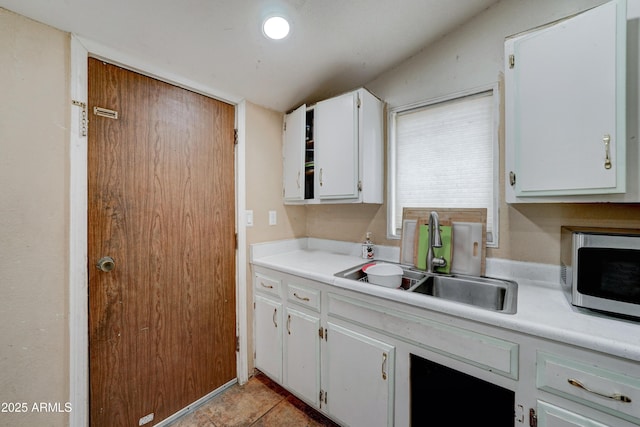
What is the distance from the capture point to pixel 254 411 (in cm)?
165

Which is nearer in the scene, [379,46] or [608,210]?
[608,210]

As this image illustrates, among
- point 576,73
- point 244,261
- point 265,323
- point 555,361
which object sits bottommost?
point 265,323

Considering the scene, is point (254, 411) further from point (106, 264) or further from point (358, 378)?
point (106, 264)

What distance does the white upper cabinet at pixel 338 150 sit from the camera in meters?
1.73

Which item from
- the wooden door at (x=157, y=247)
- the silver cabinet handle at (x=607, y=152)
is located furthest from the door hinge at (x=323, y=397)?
the silver cabinet handle at (x=607, y=152)

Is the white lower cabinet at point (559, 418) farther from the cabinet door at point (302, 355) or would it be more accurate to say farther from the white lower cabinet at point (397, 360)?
the cabinet door at point (302, 355)

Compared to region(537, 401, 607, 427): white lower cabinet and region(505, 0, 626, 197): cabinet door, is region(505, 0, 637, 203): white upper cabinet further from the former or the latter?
region(537, 401, 607, 427): white lower cabinet

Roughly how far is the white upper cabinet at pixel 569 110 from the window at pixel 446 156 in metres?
0.32

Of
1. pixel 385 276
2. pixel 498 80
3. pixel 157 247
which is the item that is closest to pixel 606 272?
pixel 385 276

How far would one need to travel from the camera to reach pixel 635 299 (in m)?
0.89

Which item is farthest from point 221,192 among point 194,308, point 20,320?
point 20,320

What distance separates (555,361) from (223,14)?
2057 millimetres

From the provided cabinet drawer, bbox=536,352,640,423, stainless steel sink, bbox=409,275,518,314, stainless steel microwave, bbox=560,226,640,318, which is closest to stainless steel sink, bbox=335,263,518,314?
stainless steel sink, bbox=409,275,518,314

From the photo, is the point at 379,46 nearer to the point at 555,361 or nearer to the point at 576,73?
the point at 576,73
